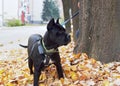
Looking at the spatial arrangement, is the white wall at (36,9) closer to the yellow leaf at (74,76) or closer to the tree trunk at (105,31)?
the tree trunk at (105,31)

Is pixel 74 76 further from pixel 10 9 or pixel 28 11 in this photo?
pixel 28 11

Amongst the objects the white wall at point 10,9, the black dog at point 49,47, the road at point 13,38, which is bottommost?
the road at point 13,38

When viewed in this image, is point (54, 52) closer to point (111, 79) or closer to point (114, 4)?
point (111, 79)

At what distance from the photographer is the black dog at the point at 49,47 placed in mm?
5129

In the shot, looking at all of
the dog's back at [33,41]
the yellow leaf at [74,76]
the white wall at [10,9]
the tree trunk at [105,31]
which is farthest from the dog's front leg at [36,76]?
the white wall at [10,9]

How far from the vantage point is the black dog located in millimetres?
5129

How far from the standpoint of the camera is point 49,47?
5387 mm

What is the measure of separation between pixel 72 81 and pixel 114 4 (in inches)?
65.4

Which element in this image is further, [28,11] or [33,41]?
[28,11]

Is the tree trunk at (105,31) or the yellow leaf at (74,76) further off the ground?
the tree trunk at (105,31)

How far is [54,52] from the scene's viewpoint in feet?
18.0

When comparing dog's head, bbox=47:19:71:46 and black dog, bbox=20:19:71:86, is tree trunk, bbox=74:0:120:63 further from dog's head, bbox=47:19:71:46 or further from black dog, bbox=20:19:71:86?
dog's head, bbox=47:19:71:46

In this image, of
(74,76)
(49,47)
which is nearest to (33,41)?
(49,47)

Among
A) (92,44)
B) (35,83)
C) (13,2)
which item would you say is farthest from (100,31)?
(13,2)
